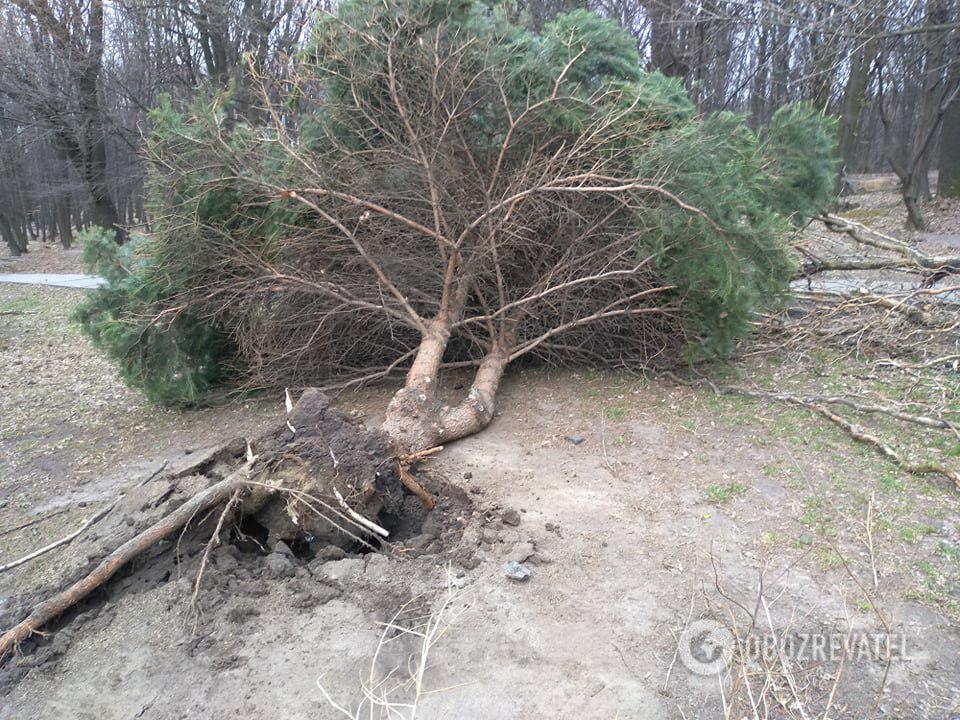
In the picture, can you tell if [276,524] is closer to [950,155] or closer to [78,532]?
[78,532]

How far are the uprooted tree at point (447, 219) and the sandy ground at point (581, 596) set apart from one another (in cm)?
110

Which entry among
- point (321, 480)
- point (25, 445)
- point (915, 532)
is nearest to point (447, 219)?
point (321, 480)

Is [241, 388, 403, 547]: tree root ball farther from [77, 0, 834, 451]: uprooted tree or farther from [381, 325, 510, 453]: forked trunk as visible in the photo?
[77, 0, 834, 451]: uprooted tree

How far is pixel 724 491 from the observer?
4.13 m

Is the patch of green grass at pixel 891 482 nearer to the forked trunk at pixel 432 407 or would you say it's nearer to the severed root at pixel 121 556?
the forked trunk at pixel 432 407

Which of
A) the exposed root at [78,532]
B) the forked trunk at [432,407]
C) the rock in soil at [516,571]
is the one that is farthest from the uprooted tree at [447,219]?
the exposed root at [78,532]

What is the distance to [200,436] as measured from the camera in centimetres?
592

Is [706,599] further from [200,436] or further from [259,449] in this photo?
[200,436]

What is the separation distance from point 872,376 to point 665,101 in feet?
9.05

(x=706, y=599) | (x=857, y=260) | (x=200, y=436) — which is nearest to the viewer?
(x=706, y=599)

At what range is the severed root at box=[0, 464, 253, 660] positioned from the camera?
3184 mm

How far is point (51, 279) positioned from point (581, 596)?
17.6 meters

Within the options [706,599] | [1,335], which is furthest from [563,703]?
[1,335]

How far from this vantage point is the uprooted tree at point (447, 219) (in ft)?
17.4
